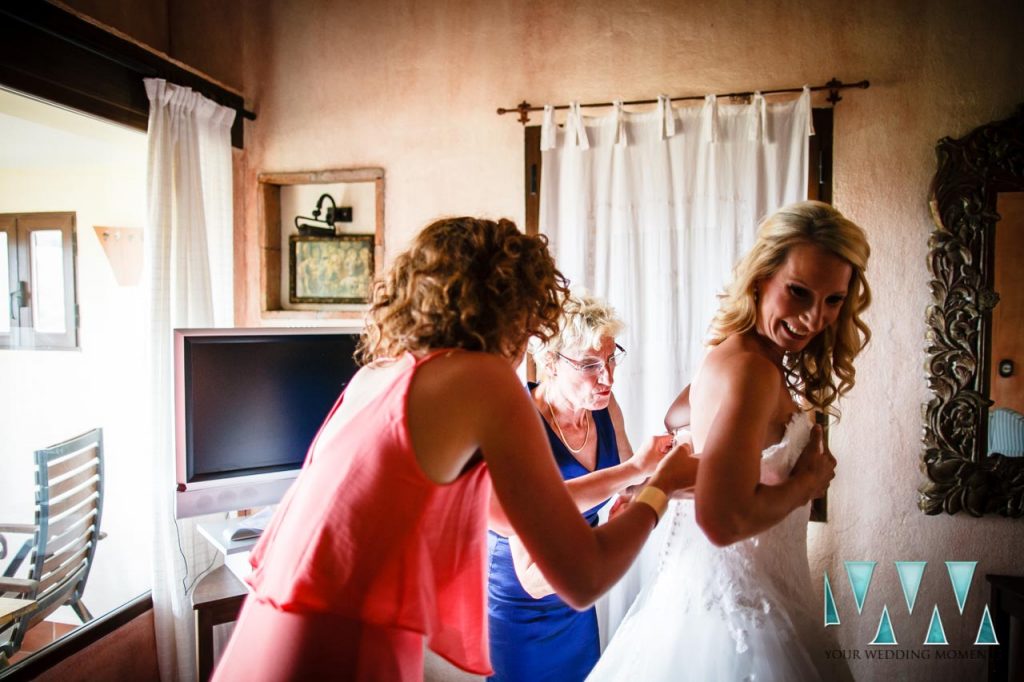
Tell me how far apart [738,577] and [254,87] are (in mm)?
2916

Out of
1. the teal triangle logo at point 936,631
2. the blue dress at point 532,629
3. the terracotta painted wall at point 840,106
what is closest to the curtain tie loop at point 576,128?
the terracotta painted wall at point 840,106

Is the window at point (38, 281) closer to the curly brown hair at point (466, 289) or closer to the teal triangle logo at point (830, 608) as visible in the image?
the curly brown hair at point (466, 289)

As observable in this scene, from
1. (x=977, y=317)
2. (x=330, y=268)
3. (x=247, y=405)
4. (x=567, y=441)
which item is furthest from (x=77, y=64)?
(x=977, y=317)

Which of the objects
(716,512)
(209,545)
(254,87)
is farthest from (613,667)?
(254,87)

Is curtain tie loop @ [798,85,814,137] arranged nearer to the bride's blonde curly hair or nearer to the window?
the bride's blonde curly hair

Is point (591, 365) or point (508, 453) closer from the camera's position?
point (508, 453)

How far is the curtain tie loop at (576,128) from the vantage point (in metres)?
2.51

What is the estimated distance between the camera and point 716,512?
104 centimetres

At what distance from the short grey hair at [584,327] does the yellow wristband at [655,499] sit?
0.82 metres

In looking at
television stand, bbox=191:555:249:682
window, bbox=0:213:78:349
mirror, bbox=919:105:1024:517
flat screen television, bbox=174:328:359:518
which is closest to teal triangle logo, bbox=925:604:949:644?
mirror, bbox=919:105:1024:517

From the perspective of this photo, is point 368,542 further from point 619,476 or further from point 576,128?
point 576,128

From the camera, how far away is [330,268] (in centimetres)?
287

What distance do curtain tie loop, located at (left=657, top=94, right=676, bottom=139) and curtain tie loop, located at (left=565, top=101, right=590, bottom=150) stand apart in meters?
0.31

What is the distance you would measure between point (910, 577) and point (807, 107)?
1.90 m
